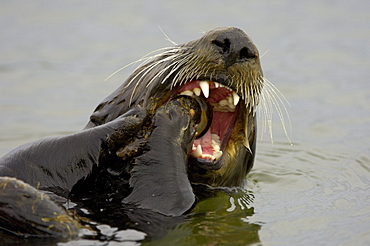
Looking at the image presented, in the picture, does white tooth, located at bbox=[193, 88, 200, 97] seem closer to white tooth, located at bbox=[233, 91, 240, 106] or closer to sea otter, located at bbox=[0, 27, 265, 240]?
sea otter, located at bbox=[0, 27, 265, 240]

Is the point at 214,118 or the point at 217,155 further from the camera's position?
the point at 214,118

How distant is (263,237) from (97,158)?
1.48 metres

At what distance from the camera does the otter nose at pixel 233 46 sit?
5602mm

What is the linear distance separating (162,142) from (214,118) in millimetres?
768

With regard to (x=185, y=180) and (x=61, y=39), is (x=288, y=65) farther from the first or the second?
(x=185, y=180)

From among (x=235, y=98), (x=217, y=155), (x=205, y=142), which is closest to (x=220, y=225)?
(x=217, y=155)

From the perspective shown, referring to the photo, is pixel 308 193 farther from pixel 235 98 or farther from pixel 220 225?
pixel 235 98

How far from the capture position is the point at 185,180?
5.57 meters

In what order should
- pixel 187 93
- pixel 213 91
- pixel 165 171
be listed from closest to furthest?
1. pixel 165 171
2. pixel 187 93
3. pixel 213 91

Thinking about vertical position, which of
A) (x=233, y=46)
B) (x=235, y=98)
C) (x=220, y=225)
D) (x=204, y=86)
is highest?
(x=233, y=46)

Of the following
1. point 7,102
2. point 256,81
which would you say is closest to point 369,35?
point 7,102

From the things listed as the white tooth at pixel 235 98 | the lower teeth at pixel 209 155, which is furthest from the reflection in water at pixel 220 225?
the white tooth at pixel 235 98

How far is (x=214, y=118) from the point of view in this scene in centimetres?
620

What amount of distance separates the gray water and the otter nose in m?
1.34
